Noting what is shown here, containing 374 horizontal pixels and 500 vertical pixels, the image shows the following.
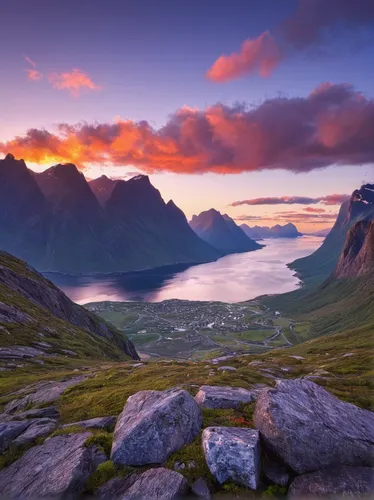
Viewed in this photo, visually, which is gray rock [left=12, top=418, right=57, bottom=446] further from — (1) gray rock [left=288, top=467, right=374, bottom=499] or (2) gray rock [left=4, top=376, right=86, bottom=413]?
(1) gray rock [left=288, top=467, right=374, bottom=499]

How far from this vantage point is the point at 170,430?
16.1m

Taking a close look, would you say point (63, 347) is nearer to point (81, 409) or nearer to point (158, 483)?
point (81, 409)

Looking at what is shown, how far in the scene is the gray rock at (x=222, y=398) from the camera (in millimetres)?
20562

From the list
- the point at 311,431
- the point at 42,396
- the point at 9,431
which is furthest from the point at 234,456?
the point at 42,396

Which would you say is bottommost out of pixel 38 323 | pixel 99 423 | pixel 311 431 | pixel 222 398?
pixel 38 323

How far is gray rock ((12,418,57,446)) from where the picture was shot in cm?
1874

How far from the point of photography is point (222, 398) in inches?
831

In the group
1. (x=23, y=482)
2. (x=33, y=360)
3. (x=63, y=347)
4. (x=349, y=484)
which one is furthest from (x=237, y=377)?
(x=63, y=347)

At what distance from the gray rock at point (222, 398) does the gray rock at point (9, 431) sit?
1143cm

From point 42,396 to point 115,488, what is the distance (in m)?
20.7

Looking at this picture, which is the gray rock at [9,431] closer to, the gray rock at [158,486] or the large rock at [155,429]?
the large rock at [155,429]

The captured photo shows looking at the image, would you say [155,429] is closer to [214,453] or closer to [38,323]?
[214,453]

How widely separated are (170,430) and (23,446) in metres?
9.10

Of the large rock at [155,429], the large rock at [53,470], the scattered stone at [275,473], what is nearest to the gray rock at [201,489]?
the large rock at [155,429]
